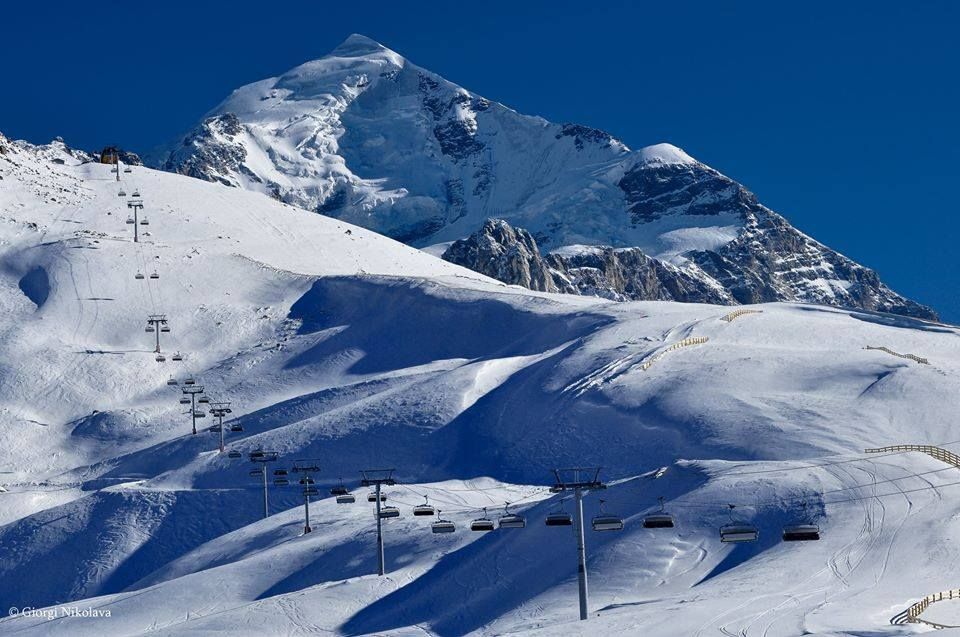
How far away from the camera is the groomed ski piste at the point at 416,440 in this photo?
70.1 m

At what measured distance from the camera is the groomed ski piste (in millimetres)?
70062

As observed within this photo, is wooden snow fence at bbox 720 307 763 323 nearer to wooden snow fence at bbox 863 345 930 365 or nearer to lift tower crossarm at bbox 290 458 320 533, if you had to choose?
wooden snow fence at bbox 863 345 930 365

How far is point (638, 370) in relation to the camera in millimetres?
108500

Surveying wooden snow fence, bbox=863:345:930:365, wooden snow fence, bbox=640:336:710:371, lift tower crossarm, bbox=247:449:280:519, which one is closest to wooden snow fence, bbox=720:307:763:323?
wooden snow fence, bbox=640:336:710:371

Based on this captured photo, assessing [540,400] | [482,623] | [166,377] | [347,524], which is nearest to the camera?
[482,623]

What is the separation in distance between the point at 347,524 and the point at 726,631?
117ft

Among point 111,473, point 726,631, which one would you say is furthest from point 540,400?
point 726,631

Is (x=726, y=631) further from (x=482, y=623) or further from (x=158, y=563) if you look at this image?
(x=158, y=563)

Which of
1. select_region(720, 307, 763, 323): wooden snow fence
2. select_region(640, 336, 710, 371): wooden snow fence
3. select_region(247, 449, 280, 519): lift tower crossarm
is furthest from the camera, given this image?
select_region(720, 307, 763, 323): wooden snow fence

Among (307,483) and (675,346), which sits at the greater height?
(675,346)

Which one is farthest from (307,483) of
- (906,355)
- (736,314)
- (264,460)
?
(736,314)

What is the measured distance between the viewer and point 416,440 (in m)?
108

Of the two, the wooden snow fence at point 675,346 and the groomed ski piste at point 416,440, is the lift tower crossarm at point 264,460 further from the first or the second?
the wooden snow fence at point 675,346

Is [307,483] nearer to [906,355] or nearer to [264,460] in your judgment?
[264,460]
